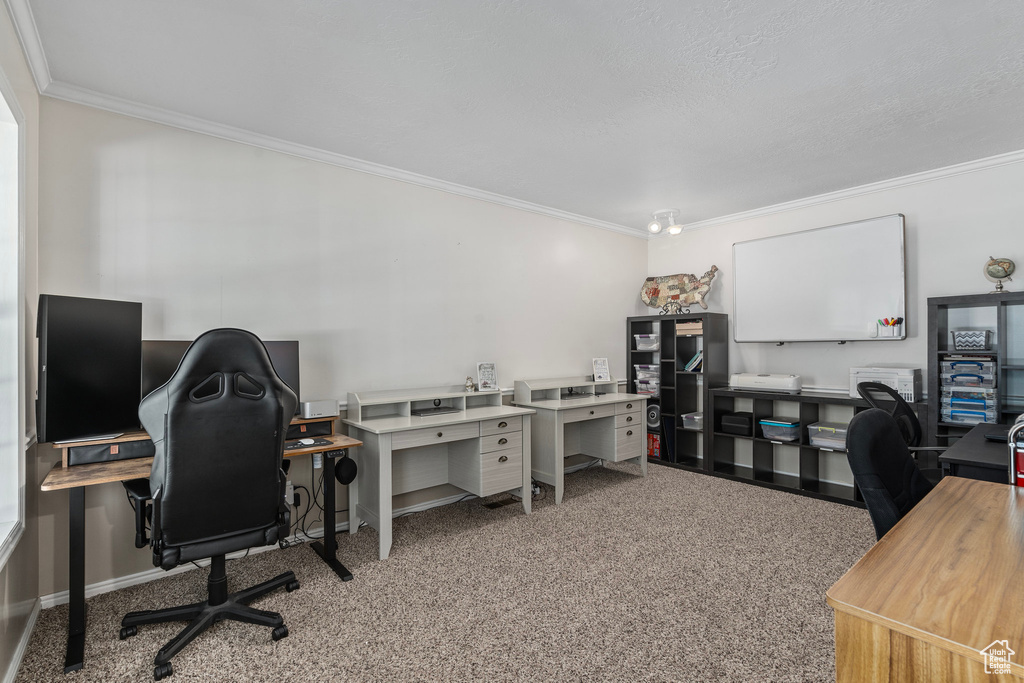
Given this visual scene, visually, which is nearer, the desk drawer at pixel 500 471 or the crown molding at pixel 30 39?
the crown molding at pixel 30 39

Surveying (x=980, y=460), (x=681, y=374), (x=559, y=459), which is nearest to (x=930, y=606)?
(x=980, y=460)

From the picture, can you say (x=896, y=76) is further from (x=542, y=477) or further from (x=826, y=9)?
(x=542, y=477)

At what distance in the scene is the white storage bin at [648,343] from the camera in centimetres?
510

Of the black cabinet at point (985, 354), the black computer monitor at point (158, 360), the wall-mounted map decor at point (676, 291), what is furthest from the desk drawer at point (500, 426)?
the black cabinet at point (985, 354)

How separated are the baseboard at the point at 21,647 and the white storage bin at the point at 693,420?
469cm

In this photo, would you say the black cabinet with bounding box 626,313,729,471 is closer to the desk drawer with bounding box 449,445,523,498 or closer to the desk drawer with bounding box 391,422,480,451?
the desk drawer with bounding box 449,445,523,498

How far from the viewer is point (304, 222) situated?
318 centimetres

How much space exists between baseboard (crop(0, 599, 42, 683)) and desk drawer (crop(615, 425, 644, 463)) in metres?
3.70

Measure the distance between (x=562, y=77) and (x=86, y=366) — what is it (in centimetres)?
259

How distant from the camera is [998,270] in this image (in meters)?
3.32

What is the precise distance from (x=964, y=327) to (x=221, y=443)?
188 inches

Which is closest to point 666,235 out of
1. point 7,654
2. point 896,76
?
point 896,76

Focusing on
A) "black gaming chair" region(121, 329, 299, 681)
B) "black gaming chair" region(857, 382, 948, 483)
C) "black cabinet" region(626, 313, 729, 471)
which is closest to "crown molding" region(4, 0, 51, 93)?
"black gaming chair" region(121, 329, 299, 681)

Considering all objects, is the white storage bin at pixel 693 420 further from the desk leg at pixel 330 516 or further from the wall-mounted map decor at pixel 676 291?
the desk leg at pixel 330 516
